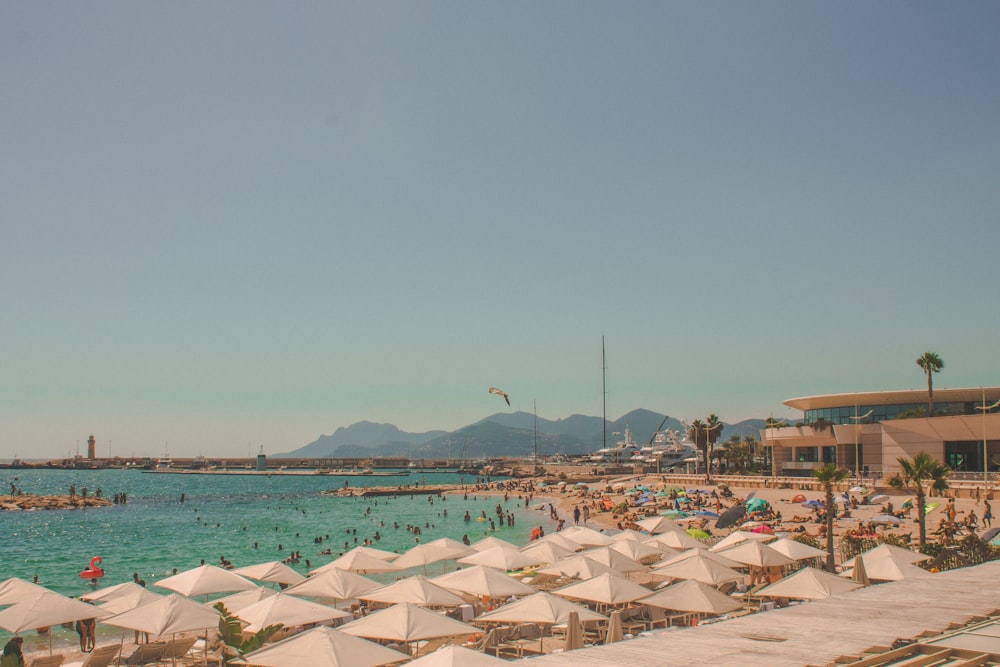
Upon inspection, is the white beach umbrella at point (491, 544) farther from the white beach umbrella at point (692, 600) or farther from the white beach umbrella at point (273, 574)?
the white beach umbrella at point (692, 600)

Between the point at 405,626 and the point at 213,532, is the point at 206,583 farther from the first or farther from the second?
the point at 213,532

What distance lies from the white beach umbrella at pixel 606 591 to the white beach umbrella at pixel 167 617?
740cm

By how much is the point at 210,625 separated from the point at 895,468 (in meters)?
55.6

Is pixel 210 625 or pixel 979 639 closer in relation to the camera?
pixel 979 639

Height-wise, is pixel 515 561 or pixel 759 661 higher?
pixel 759 661

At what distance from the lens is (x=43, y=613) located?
1524 cm

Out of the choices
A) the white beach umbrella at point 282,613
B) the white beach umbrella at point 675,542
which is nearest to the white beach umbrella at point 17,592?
the white beach umbrella at point 282,613

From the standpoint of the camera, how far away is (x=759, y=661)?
714cm

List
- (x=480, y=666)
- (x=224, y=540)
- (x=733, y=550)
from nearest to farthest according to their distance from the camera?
(x=480, y=666) → (x=733, y=550) → (x=224, y=540)

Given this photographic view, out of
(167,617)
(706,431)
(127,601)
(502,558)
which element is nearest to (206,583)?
(127,601)

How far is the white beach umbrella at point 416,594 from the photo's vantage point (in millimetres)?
15984

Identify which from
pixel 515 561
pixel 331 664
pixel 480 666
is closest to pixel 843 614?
pixel 480 666

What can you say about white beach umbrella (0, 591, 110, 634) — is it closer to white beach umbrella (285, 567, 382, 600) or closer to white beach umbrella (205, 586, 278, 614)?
white beach umbrella (205, 586, 278, 614)

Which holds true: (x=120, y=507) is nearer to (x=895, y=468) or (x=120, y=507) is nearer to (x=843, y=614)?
(x=895, y=468)
